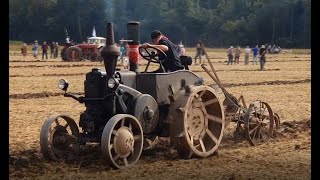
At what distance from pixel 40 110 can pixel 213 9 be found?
65.5m

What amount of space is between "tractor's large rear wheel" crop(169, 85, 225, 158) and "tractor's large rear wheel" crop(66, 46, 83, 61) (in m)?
35.4

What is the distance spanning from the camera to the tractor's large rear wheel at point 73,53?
143 feet

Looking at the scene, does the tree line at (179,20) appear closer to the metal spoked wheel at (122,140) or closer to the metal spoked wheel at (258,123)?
the metal spoked wheel at (258,123)

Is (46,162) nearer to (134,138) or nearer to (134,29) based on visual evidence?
(134,138)

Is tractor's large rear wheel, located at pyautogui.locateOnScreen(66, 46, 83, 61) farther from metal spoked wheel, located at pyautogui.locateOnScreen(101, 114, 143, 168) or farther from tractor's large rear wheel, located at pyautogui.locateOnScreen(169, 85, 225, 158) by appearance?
metal spoked wheel, located at pyautogui.locateOnScreen(101, 114, 143, 168)

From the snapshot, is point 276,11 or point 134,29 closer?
point 134,29

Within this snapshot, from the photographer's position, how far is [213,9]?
77.9 m

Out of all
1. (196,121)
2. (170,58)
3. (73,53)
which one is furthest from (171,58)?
(73,53)

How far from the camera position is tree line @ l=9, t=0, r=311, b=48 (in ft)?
188

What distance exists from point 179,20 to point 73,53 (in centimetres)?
2657

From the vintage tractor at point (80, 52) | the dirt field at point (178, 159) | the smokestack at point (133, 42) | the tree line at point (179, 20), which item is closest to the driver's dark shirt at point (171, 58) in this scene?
the smokestack at point (133, 42)

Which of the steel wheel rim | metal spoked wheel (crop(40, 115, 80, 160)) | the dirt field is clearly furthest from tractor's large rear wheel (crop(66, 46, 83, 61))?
metal spoked wheel (crop(40, 115, 80, 160))

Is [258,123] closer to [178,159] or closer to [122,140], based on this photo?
[178,159]
